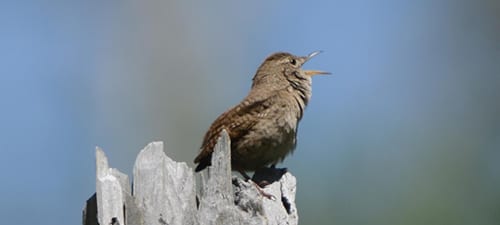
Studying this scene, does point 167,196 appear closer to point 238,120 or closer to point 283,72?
point 238,120

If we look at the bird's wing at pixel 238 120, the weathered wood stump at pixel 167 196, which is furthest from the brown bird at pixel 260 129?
the weathered wood stump at pixel 167 196

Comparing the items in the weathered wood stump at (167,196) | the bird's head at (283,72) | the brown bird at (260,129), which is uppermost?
the bird's head at (283,72)

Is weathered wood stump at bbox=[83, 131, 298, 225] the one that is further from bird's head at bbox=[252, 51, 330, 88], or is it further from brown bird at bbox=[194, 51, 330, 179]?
bird's head at bbox=[252, 51, 330, 88]

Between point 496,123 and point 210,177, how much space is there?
8.66 metres

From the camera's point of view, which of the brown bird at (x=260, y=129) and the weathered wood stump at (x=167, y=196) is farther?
the brown bird at (x=260, y=129)

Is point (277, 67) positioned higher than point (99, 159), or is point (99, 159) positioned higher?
point (277, 67)

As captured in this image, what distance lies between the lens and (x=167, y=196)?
480cm

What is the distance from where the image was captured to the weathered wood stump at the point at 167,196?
4699 mm

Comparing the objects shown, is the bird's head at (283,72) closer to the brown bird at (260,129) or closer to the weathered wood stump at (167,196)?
Answer: the brown bird at (260,129)

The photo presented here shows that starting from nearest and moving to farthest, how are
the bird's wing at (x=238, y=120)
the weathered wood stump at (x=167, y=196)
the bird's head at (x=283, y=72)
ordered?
the weathered wood stump at (x=167, y=196) → the bird's wing at (x=238, y=120) → the bird's head at (x=283, y=72)

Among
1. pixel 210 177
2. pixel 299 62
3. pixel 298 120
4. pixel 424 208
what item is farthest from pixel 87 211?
pixel 424 208

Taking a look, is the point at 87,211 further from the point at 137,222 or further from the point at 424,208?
the point at 424,208

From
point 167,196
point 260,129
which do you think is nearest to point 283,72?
point 260,129

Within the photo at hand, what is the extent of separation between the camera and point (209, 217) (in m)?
4.86
